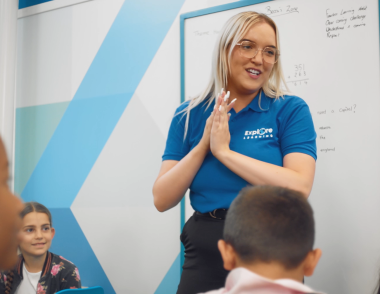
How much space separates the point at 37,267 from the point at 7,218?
2.06 meters

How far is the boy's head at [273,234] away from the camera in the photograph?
893mm

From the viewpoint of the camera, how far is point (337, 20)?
2.06 m

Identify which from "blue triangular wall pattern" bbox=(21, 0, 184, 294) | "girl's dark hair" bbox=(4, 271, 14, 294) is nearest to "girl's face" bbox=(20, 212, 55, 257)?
"girl's dark hair" bbox=(4, 271, 14, 294)

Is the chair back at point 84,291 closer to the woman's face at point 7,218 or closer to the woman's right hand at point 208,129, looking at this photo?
the woman's right hand at point 208,129

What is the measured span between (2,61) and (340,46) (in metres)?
2.50

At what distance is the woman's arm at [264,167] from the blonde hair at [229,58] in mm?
218

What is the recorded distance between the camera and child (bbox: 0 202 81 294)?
2.29m

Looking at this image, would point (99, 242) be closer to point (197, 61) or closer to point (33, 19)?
point (197, 61)

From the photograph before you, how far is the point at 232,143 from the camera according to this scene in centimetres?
136

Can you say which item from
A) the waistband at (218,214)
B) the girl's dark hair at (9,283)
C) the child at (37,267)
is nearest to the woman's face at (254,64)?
the waistband at (218,214)

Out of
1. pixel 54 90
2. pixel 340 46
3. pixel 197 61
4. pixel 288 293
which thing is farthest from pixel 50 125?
pixel 288 293

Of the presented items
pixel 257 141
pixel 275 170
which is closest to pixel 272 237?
pixel 275 170

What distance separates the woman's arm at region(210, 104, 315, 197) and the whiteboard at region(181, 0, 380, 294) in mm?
832

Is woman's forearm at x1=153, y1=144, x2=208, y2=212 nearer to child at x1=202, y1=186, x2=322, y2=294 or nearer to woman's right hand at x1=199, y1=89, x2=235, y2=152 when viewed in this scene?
woman's right hand at x1=199, y1=89, x2=235, y2=152
